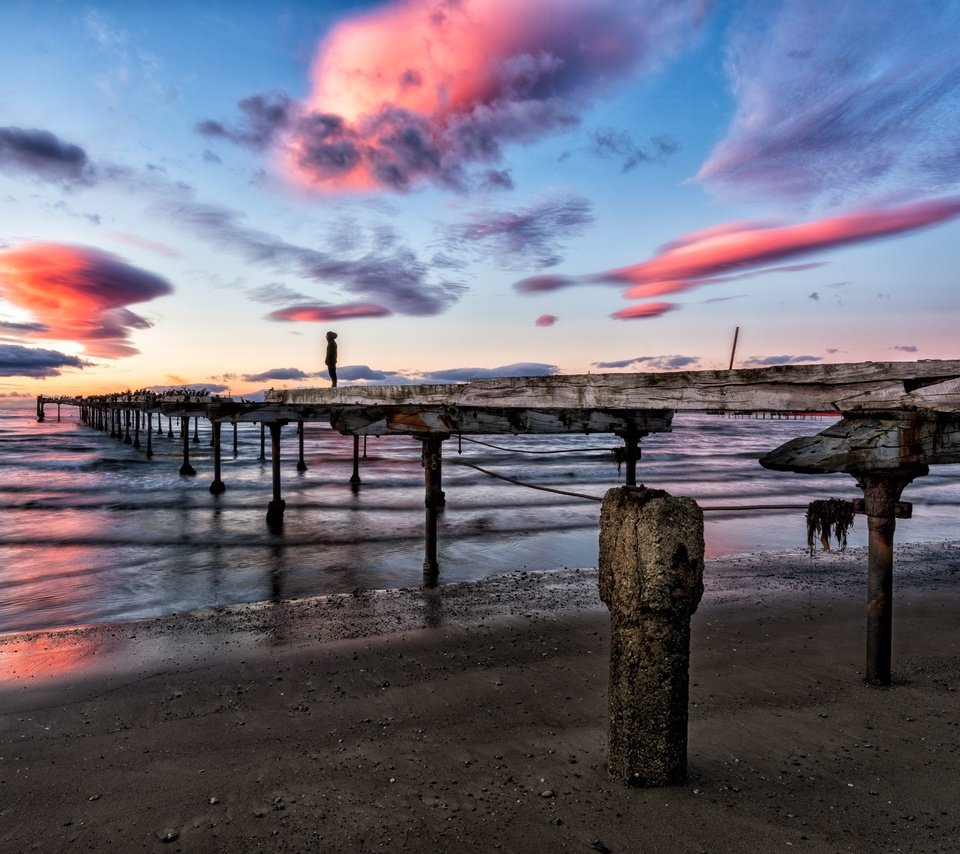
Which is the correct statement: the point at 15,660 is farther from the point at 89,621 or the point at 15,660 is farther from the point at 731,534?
the point at 731,534

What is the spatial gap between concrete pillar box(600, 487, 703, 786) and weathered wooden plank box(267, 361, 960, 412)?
1.15 metres

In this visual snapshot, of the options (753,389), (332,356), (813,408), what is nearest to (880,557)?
(813,408)

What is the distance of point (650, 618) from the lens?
11.7ft

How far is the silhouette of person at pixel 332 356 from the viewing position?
10578mm

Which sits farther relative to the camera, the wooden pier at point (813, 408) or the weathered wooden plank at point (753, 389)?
the wooden pier at point (813, 408)

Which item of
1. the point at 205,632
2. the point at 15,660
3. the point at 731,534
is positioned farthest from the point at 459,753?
the point at 731,534

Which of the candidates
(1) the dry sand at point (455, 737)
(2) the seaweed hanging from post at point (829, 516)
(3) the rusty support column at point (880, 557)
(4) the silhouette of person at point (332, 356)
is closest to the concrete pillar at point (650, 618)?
(1) the dry sand at point (455, 737)

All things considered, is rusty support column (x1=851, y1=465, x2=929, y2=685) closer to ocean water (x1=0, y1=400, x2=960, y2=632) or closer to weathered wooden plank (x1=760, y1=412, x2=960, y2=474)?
weathered wooden plank (x1=760, y1=412, x2=960, y2=474)

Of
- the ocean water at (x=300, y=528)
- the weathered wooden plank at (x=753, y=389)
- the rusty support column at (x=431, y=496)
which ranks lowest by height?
the ocean water at (x=300, y=528)

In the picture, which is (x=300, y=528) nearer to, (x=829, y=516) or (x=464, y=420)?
(x=464, y=420)

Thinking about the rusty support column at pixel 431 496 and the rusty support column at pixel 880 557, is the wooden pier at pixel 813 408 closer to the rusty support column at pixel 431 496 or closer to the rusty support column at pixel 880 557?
the rusty support column at pixel 880 557

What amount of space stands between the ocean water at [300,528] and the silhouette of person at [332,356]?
3.13 meters

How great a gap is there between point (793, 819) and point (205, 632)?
23.2 ft

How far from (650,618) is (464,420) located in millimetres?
A: 4692
